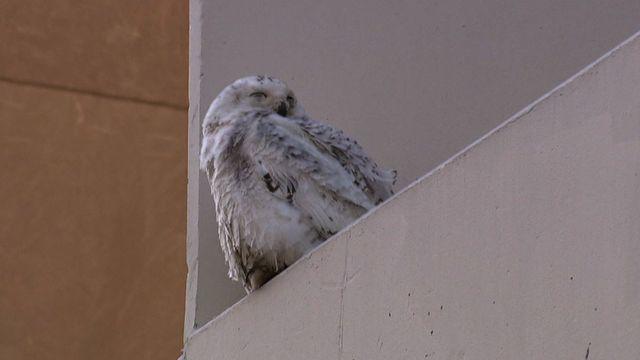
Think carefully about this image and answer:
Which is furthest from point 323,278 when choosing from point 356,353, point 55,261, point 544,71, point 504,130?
point 55,261

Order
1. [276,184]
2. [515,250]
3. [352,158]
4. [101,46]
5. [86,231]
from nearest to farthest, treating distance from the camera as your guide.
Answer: [515,250], [276,184], [352,158], [86,231], [101,46]

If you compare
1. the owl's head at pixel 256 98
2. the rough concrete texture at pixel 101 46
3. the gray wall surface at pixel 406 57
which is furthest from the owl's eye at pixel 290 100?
the rough concrete texture at pixel 101 46

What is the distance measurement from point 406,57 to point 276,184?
1065mm

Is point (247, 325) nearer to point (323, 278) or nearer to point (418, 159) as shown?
point (323, 278)

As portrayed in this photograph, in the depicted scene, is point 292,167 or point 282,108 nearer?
point 292,167

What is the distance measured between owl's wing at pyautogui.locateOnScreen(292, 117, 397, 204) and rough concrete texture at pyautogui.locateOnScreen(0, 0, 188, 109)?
4268 mm

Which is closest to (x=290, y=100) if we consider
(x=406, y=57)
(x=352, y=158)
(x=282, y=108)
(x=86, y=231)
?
(x=282, y=108)

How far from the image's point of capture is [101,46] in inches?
366

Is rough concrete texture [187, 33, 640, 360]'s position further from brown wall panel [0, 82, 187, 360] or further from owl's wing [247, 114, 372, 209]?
brown wall panel [0, 82, 187, 360]

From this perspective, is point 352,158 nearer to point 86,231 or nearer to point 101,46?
point 86,231

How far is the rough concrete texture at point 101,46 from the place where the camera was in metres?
9.13

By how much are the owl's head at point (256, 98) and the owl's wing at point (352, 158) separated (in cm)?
6

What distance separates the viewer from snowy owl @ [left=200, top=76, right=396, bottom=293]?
16.0 feet

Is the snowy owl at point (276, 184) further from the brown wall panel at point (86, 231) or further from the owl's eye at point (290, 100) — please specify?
the brown wall panel at point (86, 231)
